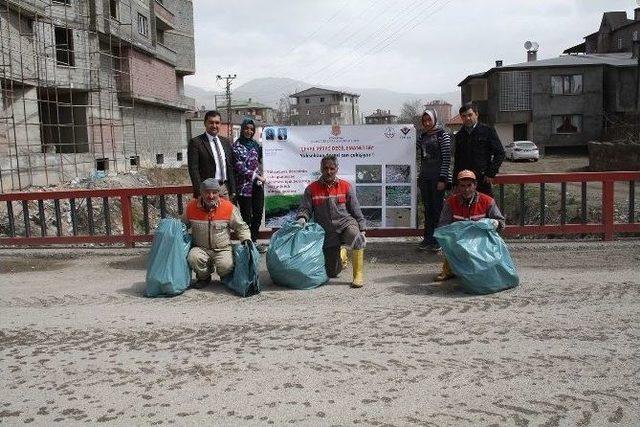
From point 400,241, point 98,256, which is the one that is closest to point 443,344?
point 400,241

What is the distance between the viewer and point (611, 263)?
22.4 ft

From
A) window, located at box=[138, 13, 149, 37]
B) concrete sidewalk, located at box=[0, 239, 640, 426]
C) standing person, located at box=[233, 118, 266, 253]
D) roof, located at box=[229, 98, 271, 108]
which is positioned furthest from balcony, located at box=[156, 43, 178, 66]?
roof, located at box=[229, 98, 271, 108]

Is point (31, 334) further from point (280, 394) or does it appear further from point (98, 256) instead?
point (98, 256)

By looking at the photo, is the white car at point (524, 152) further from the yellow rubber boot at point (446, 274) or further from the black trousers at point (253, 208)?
the yellow rubber boot at point (446, 274)

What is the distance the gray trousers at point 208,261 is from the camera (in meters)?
6.10

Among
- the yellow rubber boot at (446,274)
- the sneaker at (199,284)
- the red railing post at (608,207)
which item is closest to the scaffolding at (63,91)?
the sneaker at (199,284)

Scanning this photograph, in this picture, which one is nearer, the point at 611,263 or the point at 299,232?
the point at 299,232

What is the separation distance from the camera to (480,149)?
22.3ft

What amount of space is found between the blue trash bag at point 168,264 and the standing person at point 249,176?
5.05 ft

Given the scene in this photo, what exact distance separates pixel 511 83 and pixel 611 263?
132 ft

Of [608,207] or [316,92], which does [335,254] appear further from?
[316,92]

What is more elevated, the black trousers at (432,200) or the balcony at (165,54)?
the balcony at (165,54)

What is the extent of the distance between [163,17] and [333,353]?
144ft

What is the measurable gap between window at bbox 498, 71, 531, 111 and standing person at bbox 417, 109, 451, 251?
39.9 m
